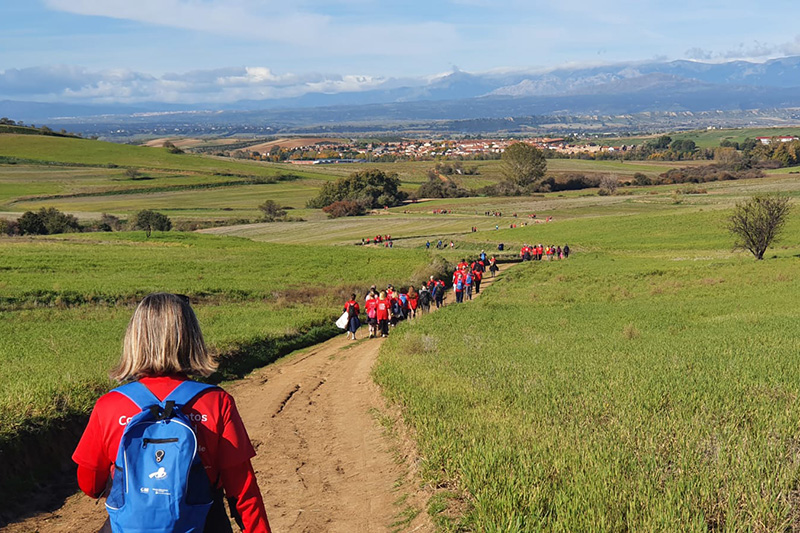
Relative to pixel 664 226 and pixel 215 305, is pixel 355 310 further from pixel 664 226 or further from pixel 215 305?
pixel 664 226

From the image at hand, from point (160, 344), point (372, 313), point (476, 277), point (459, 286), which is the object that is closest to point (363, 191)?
point (476, 277)

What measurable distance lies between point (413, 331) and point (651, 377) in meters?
10.5

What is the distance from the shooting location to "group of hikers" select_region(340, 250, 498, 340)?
22.8m

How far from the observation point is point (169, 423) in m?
3.34

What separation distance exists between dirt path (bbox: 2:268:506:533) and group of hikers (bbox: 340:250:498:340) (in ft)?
24.5

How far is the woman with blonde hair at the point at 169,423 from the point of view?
3.39 m

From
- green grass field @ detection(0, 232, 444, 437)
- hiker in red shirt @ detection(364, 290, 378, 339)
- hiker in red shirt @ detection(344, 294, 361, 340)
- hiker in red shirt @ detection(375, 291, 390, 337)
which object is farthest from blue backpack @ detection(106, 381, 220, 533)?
hiker in red shirt @ detection(364, 290, 378, 339)

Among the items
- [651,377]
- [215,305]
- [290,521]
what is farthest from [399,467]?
[215,305]

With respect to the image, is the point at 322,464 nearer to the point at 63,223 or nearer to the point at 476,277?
the point at 476,277

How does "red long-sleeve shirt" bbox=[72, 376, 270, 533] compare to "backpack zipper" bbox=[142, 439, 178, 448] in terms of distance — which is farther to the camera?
"red long-sleeve shirt" bbox=[72, 376, 270, 533]

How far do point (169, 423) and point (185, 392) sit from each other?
26cm

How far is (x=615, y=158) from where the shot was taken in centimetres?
17888

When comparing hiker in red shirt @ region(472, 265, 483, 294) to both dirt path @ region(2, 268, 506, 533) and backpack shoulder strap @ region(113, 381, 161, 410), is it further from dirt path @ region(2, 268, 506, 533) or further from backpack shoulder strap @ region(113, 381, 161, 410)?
Answer: backpack shoulder strap @ region(113, 381, 161, 410)

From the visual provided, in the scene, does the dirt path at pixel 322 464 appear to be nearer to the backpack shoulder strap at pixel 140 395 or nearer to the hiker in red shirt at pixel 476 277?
the backpack shoulder strap at pixel 140 395
